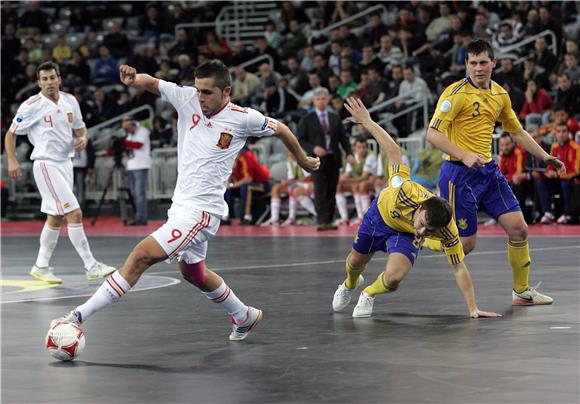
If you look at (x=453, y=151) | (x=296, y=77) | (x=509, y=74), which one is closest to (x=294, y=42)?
(x=296, y=77)

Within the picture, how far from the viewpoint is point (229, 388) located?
6.72 metres

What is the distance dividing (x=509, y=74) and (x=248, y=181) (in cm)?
519

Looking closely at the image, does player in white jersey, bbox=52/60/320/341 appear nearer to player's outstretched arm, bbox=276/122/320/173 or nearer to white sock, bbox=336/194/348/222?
player's outstretched arm, bbox=276/122/320/173

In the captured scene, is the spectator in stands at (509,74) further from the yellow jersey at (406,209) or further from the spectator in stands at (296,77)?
the yellow jersey at (406,209)

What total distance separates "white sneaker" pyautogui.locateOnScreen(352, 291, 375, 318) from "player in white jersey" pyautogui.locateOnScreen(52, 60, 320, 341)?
1.38 m

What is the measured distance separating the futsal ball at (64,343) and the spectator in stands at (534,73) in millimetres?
15850

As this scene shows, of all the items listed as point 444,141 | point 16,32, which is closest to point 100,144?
point 16,32

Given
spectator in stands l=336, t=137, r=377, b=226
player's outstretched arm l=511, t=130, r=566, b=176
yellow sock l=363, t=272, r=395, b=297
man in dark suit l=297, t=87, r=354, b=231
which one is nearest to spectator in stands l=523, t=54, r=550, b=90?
spectator in stands l=336, t=137, r=377, b=226

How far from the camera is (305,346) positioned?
26.8ft

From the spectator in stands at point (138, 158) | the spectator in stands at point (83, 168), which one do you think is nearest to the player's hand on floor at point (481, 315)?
the spectator in stands at point (138, 158)

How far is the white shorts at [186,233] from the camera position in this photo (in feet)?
26.2

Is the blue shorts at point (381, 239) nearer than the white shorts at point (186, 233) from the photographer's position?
No

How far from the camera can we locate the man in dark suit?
20.5 m

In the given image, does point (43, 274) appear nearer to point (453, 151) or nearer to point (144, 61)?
point (453, 151)
